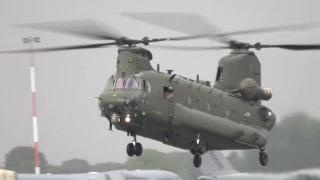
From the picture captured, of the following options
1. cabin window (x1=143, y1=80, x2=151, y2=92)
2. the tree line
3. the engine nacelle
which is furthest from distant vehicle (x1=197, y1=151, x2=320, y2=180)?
cabin window (x1=143, y1=80, x2=151, y2=92)

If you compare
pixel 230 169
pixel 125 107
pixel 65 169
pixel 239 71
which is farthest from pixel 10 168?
pixel 125 107

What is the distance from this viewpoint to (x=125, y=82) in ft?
147

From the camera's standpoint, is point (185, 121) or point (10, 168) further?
point (10, 168)

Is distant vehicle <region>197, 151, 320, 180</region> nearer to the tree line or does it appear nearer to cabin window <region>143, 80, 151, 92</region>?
the tree line

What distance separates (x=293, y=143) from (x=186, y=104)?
1348cm

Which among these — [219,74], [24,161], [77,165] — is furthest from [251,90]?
[24,161]

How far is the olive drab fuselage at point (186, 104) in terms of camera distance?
4472cm

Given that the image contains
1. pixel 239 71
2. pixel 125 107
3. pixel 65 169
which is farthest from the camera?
pixel 65 169

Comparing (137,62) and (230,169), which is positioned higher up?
(137,62)

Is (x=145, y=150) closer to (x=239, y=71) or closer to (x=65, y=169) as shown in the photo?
(x=65, y=169)

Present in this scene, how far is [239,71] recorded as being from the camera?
2012 inches

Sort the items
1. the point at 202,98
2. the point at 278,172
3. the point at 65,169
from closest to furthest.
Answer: the point at 202,98, the point at 278,172, the point at 65,169

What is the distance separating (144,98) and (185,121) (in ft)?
7.07

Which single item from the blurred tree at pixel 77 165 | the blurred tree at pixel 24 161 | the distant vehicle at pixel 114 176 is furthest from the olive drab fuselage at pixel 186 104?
the blurred tree at pixel 24 161
